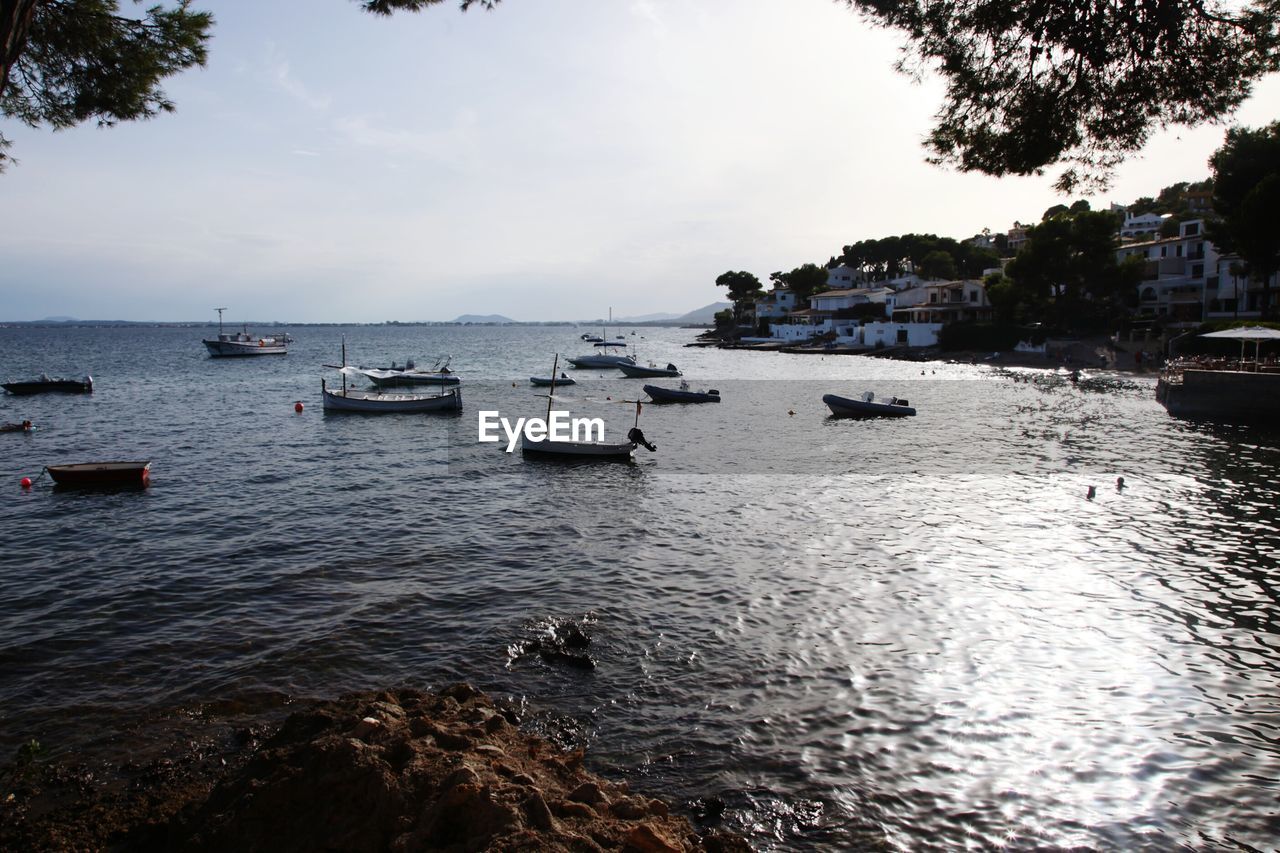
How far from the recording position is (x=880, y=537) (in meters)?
21.2

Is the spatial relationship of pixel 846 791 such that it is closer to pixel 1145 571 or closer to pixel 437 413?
pixel 1145 571

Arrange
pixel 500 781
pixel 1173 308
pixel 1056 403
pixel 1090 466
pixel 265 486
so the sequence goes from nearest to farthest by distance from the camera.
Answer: pixel 500 781
pixel 265 486
pixel 1090 466
pixel 1056 403
pixel 1173 308

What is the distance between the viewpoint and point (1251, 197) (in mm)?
53781

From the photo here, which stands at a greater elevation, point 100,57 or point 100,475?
point 100,57

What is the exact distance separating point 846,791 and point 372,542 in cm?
1519

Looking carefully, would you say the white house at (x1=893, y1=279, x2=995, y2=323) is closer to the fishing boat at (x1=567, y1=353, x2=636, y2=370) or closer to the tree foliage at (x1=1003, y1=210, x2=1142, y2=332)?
the tree foliage at (x1=1003, y1=210, x2=1142, y2=332)

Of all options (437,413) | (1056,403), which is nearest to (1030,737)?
(437,413)

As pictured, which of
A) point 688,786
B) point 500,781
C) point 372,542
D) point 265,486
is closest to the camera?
point 500,781

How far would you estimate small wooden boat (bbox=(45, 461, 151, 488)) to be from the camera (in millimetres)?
27234

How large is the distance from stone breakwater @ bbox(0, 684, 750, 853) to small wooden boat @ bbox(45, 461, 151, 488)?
21.1m

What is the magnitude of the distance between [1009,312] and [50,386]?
341 feet

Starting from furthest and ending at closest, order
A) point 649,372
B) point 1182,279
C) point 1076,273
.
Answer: point 1076,273 < point 1182,279 < point 649,372

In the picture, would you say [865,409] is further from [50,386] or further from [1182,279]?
[50,386]

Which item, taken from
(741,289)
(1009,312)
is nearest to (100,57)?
(1009,312)
